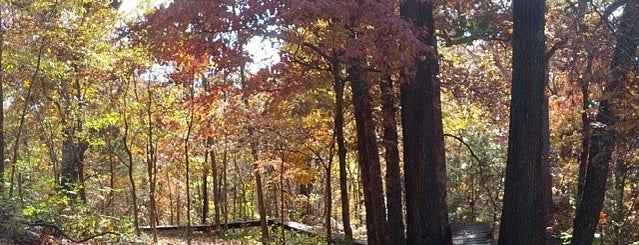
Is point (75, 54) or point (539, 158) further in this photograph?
point (75, 54)

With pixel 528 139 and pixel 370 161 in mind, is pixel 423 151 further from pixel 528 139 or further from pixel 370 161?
pixel 370 161

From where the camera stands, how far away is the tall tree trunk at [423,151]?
23.5 ft

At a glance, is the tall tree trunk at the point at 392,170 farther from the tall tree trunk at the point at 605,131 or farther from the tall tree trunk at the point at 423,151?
the tall tree trunk at the point at 605,131

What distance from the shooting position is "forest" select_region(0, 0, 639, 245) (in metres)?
6.03

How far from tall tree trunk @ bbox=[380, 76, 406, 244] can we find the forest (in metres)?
0.03

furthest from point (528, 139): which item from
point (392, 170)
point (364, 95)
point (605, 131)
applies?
point (392, 170)

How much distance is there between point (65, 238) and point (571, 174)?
9.84 meters

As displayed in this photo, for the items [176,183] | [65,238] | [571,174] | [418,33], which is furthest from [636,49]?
[176,183]

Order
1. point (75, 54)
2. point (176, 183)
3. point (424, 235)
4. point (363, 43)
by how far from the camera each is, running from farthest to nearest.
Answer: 1. point (176, 183)
2. point (75, 54)
3. point (424, 235)
4. point (363, 43)

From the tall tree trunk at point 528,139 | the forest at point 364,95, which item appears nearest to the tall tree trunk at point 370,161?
the forest at point 364,95

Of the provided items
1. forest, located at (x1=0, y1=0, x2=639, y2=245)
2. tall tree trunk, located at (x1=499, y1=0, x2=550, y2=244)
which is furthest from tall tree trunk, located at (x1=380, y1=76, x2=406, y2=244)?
tall tree trunk, located at (x1=499, y1=0, x2=550, y2=244)

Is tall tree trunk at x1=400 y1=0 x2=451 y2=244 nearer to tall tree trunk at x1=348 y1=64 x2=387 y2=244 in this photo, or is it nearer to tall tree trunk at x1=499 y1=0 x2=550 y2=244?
tall tree trunk at x1=499 y1=0 x2=550 y2=244

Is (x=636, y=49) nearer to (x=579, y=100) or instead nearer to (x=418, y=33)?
(x=418, y=33)

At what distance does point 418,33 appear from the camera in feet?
22.3
